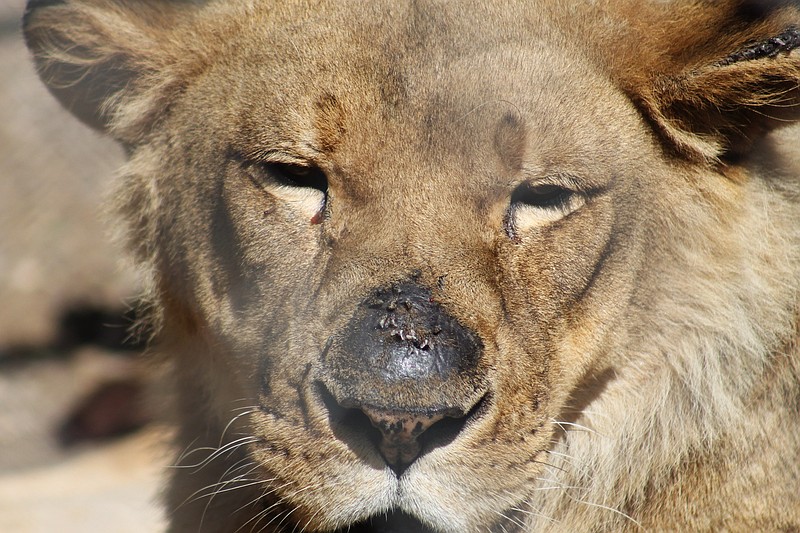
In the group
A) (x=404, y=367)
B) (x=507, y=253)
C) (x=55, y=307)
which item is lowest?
(x=55, y=307)

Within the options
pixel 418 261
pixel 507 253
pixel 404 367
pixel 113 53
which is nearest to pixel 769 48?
pixel 507 253

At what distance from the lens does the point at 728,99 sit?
8.04ft

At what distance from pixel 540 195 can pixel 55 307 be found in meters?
3.91

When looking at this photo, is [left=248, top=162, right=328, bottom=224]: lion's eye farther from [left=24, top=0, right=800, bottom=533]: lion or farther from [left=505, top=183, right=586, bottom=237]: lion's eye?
[left=505, top=183, right=586, bottom=237]: lion's eye

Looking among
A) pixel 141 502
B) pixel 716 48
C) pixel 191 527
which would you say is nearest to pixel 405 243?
pixel 716 48

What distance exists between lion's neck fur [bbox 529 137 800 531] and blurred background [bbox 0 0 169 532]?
3332mm

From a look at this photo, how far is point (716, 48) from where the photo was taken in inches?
96.0

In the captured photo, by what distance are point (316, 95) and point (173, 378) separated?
1226mm

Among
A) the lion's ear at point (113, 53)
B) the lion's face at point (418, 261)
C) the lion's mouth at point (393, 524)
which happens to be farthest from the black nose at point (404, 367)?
the lion's ear at point (113, 53)

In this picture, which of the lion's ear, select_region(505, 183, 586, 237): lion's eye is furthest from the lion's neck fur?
the lion's ear

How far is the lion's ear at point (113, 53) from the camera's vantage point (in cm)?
290

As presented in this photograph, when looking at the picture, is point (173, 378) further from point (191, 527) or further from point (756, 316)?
point (756, 316)

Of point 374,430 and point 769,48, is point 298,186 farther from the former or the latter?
point 769,48

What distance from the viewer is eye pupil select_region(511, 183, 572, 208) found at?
243cm
